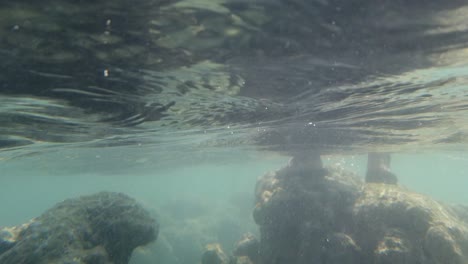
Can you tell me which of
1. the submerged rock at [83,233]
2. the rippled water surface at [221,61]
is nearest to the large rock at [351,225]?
the rippled water surface at [221,61]

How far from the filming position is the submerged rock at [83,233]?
376 inches

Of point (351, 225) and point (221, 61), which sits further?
point (351, 225)

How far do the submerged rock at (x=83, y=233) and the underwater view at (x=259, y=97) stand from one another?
5 cm

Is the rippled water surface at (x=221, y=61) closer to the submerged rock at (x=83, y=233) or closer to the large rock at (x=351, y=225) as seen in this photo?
the submerged rock at (x=83, y=233)

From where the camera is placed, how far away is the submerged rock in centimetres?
955

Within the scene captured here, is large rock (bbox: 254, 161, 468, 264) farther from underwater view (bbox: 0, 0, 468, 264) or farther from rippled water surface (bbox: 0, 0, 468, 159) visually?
rippled water surface (bbox: 0, 0, 468, 159)

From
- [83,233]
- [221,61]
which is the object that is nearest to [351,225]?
[221,61]

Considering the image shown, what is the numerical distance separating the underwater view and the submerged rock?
0.17 feet

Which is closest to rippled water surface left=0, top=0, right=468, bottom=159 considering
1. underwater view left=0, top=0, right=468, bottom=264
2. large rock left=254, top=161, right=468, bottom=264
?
underwater view left=0, top=0, right=468, bottom=264

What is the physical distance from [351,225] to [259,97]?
27.7 ft

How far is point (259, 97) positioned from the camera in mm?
10766

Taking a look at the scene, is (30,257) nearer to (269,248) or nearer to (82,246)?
(82,246)

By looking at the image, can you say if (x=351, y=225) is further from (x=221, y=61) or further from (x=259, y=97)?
(x=221, y=61)

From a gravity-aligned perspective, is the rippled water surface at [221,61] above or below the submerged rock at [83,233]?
above
